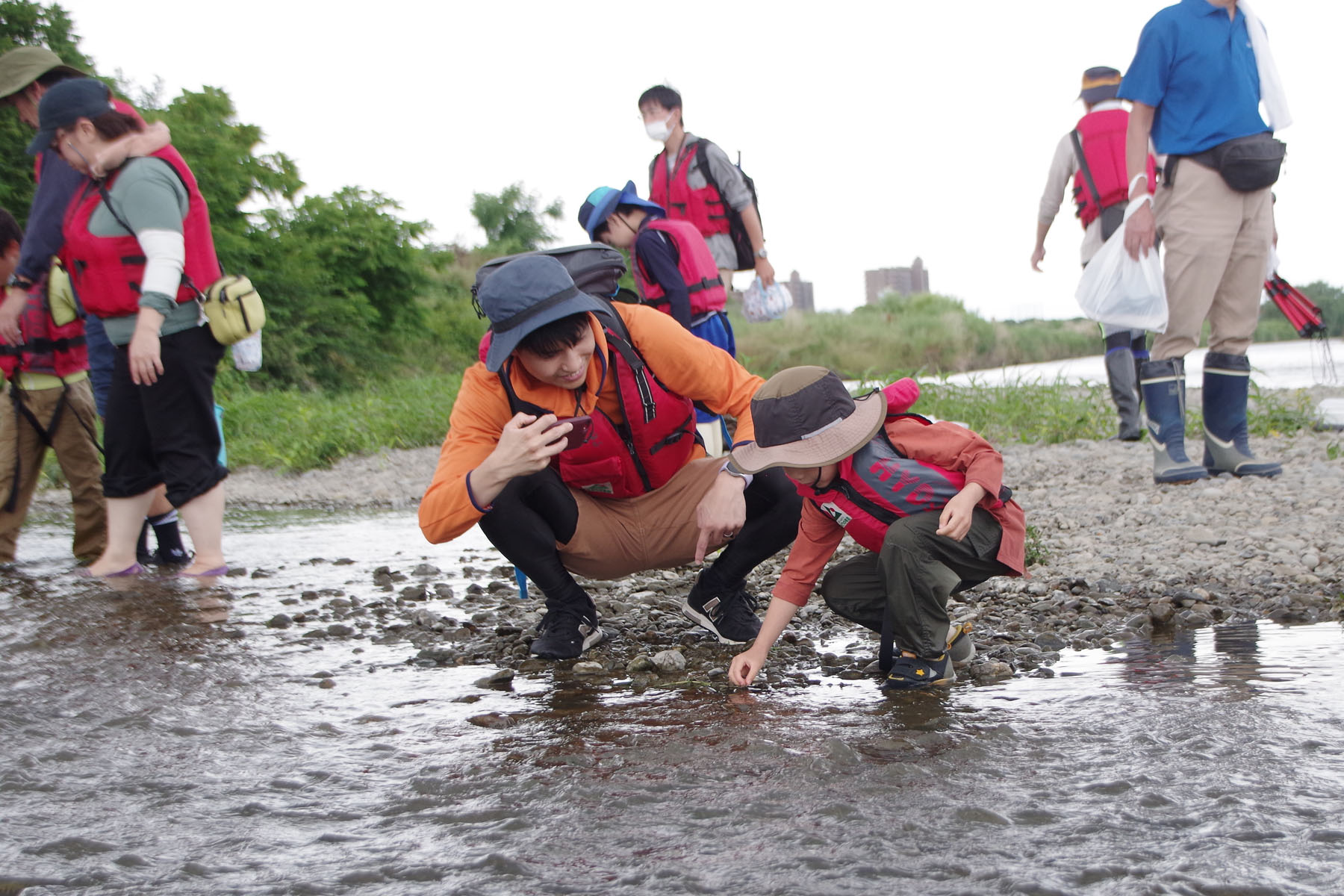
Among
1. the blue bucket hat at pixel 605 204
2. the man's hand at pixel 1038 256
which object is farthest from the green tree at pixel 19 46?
the man's hand at pixel 1038 256

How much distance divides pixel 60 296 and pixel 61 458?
79 cm

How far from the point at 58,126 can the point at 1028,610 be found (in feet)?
13.3

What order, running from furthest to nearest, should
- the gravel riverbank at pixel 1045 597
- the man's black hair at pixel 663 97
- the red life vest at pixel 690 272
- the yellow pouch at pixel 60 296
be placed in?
the man's black hair at pixel 663 97 < the red life vest at pixel 690 272 < the yellow pouch at pixel 60 296 < the gravel riverbank at pixel 1045 597

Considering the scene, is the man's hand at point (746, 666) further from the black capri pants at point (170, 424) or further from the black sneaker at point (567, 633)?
the black capri pants at point (170, 424)

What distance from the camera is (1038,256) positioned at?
299 inches

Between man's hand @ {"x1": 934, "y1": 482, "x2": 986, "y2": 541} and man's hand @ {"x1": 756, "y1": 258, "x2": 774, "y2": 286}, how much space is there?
13.8ft

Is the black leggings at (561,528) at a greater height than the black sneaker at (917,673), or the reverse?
the black leggings at (561,528)

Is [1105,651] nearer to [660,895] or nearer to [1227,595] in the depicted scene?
[1227,595]

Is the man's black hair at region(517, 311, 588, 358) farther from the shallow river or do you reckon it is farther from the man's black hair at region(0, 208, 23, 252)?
the man's black hair at region(0, 208, 23, 252)

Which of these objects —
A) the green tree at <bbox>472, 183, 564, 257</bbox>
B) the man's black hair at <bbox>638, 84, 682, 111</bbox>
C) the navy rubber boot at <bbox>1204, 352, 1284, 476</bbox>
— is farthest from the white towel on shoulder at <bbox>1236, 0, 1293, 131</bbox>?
the green tree at <bbox>472, 183, 564, 257</bbox>

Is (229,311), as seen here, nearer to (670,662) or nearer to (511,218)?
(670,662)

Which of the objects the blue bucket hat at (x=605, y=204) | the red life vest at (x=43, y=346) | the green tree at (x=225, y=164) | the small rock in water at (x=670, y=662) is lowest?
the small rock in water at (x=670, y=662)

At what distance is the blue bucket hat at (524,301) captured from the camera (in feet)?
9.74

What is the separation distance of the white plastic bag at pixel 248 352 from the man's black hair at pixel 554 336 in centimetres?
217
